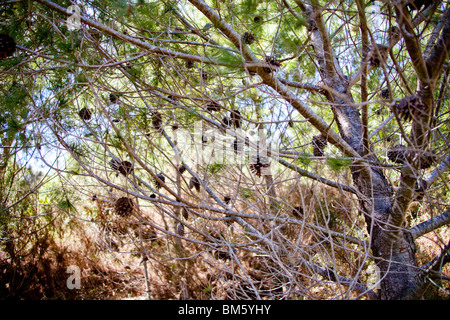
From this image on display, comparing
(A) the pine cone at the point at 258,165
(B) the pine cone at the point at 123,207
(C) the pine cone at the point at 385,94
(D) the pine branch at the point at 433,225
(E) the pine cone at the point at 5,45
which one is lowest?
(D) the pine branch at the point at 433,225

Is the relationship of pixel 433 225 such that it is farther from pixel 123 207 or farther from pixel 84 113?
pixel 84 113

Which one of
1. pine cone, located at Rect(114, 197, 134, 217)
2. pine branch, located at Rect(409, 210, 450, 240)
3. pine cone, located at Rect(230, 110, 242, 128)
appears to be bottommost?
pine branch, located at Rect(409, 210, 450, 240)

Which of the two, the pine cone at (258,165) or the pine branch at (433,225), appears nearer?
the pine branch at (433,225)

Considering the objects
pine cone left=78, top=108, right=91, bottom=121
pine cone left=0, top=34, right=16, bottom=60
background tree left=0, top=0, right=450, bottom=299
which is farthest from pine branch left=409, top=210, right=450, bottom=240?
pine cone left=0, top=34, right=16, bottom=60

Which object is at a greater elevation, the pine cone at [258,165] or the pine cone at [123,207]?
the pine cone at [258,165]


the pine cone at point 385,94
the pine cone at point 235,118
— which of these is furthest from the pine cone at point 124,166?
the pine cone at point 385,94

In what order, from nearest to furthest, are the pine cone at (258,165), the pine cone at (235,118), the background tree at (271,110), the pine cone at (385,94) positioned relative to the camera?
1. the background tree at (271,110)
2. the pine cone at (235,118)
3. the pine cone at (258,165)
4. the pine cone at (385,94)

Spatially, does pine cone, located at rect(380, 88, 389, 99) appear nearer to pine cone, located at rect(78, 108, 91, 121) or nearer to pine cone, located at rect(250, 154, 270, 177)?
pine cone, located at rect(250, 154, 270, 177)

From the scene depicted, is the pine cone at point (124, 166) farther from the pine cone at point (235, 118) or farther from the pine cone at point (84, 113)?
the pine cone at point (235, 118)

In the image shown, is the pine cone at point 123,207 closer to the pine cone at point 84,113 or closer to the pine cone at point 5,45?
the pine cone at point 84,113

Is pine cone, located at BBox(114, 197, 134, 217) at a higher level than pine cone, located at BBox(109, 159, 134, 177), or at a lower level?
lower

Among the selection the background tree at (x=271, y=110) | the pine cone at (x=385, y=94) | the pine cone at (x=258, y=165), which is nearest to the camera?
the background tree at (x=271, y=110)
